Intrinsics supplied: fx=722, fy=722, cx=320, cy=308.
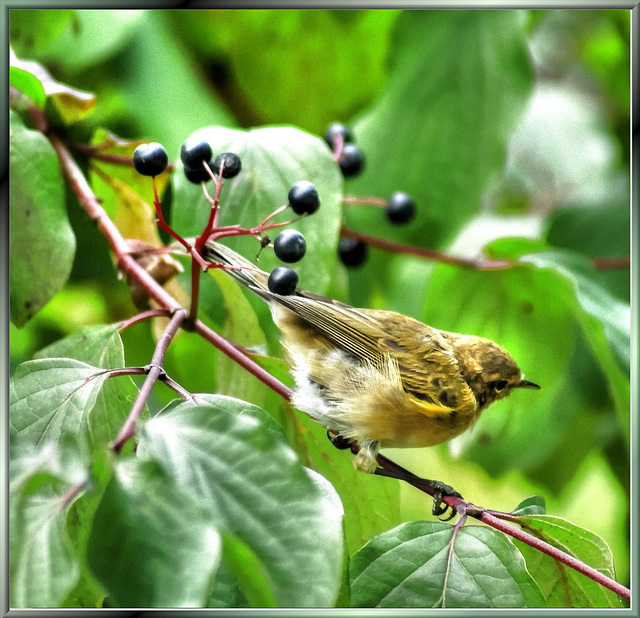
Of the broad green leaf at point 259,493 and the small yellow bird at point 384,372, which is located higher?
the broad green leaf at point 259,493

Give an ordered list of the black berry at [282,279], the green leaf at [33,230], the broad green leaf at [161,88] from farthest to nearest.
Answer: the broad green leaf at [161,88] < the green leaf at [33,230] < the black berry at [282,279]

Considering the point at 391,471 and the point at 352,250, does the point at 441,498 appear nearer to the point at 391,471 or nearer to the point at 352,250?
the point at 391,471

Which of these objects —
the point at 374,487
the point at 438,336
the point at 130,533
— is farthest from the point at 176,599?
the point at 438,336

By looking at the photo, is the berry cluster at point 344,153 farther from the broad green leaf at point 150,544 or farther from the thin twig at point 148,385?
the broad green leaf at point 150,544

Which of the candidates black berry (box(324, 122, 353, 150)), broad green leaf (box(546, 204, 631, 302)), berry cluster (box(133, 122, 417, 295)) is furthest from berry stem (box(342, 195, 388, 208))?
broad green leaf (box(546, 204, 631, 302))

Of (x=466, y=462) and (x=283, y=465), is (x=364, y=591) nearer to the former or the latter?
(x=283, y=465)

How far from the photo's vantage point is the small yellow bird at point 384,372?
1.21 meters

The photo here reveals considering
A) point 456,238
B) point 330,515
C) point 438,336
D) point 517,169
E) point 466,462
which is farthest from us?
point 517,169

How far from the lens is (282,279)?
1054 mm

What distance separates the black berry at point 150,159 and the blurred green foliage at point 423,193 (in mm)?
150

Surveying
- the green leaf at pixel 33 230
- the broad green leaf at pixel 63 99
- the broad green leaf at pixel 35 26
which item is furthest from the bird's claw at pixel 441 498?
the broad green leaf at pixel 35 26

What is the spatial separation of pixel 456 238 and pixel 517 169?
0.72 m

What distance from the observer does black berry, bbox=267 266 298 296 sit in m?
1.05

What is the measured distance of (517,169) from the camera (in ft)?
7.44
